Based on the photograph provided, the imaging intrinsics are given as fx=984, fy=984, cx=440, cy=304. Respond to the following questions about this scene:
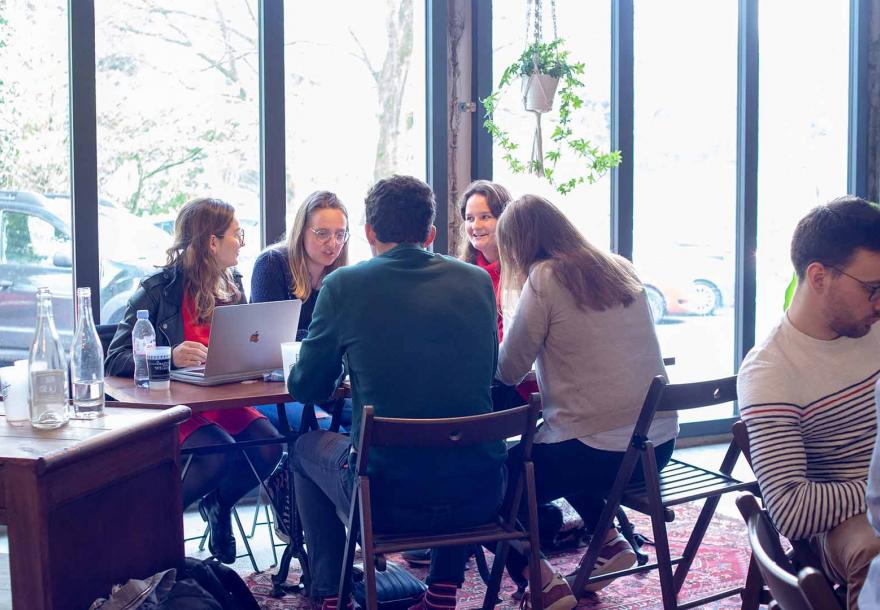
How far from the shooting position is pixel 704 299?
522 centimetres

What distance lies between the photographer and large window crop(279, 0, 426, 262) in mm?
4117

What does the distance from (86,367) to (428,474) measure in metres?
0.85

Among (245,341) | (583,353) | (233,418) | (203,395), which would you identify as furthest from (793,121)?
(203,395)

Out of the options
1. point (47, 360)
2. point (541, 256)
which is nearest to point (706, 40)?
point (541, 256)

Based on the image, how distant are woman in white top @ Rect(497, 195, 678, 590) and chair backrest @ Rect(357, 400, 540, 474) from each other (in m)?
0.42

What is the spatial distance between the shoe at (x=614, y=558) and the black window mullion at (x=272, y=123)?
1888mm

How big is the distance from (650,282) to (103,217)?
9.00 ft

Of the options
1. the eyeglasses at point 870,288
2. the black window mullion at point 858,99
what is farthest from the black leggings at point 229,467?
the black window mullion at point 858,99

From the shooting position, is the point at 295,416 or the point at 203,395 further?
the point at 295,416

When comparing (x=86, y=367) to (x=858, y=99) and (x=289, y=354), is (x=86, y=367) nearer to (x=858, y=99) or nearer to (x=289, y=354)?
(x=289, y=354)

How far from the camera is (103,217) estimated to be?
12.3 feet

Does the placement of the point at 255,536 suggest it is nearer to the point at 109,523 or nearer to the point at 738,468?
the point at 109,523

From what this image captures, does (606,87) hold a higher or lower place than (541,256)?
higher

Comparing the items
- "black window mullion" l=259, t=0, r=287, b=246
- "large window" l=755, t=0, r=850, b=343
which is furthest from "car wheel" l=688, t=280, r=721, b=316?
"black window mullion" l=259, t=0, r=287, b=246
